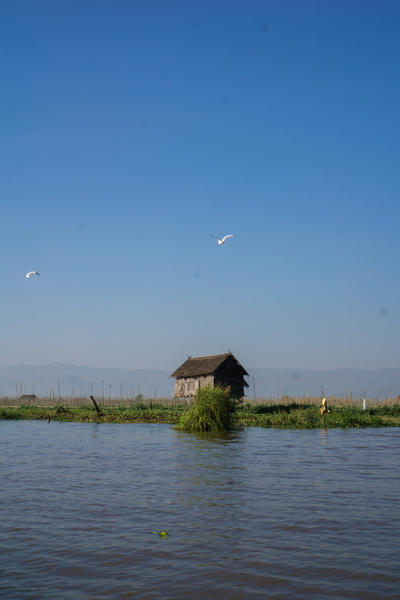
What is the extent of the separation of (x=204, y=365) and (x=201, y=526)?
44.1 m

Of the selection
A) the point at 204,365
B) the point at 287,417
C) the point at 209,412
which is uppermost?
the point at 204,365

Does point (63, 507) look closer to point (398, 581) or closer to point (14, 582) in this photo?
point (14, 582)

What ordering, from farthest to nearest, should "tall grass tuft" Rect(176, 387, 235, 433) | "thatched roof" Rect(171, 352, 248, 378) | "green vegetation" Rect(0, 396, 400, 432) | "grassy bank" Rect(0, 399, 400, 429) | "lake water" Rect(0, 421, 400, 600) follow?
"thatched roof" Rect(171, 352, 248, 378) < "grassy bank" Rect(0, 399, 400, 429) < "green vegetation" Rect(0, 396, 400, 432) < "tall grass tuft" Rect(176, 387, 235, 433) < "lake water" Rect(0, 421, 400, 600)

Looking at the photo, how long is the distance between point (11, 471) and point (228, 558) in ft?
32.1

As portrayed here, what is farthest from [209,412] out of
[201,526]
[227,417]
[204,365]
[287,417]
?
[204,365]

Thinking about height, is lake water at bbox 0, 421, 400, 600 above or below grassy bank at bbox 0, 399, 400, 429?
above

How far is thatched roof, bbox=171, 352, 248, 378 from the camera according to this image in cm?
5112

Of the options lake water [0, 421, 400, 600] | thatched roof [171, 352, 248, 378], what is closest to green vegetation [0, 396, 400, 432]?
thatched roof [171, 352, 248, 378]

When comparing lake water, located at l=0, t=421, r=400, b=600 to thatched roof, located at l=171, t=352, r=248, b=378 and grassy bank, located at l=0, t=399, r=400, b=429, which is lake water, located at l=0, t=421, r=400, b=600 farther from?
thatched roof, located at l=171, t=352, r=248, b=378

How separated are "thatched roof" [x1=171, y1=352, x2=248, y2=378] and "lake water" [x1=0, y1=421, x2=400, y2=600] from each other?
1267 inches

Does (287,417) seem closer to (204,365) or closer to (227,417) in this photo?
(227,417)

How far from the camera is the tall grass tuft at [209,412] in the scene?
2777 cm

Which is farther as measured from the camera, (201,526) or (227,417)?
(227,417)

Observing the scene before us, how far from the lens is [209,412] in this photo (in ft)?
90.9
